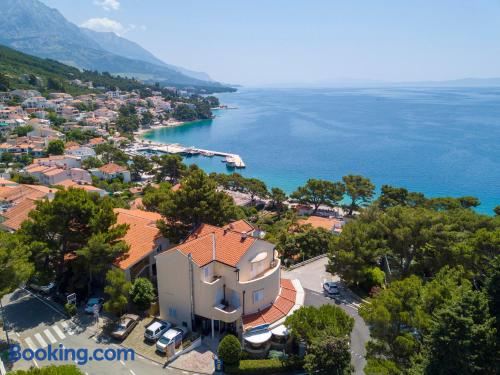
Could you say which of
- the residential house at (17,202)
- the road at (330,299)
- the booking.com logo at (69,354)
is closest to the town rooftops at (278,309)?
the road at (330,299)

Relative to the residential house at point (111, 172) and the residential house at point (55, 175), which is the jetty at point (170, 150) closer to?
the residential house at point (111, 172)

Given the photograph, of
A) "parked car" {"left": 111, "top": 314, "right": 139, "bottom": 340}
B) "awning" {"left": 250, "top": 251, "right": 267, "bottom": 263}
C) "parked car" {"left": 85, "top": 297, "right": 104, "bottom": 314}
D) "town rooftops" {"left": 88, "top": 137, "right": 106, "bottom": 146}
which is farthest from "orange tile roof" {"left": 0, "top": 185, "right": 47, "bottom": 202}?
"town rooftops" {"left": 88, "top": 137, "right": 106, "bottom": 146}

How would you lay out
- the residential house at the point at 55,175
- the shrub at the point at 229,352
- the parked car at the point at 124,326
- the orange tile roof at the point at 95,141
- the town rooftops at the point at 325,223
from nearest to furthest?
the shrub at the point at 229,352, the parked car at the point at 124,326, the town rooftops at the point at 325,223, the residential house at the point at 55,175, the orange tile roof at the point at 95,141

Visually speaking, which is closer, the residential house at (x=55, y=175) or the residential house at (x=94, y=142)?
the residential house at (x=55, y=175)

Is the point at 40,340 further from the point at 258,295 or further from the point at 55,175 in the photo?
the point at 55,175

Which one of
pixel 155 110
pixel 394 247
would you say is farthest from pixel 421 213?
pixel 155 110

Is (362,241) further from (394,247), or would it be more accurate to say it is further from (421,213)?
(421,213)

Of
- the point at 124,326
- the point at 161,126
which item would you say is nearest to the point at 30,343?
the point at 124,326
